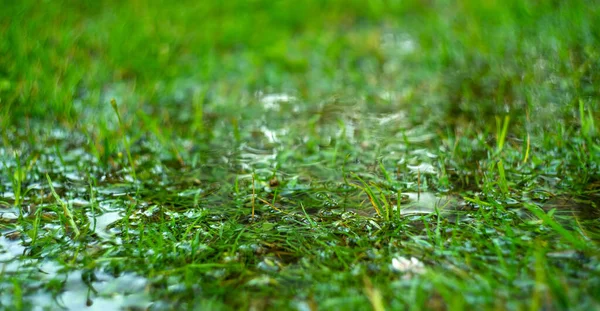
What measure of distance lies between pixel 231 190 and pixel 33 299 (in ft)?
3.17

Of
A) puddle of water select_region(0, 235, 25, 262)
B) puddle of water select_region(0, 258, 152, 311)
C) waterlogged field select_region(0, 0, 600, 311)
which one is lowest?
puddle of water select_region(0, 258, 152, 311)

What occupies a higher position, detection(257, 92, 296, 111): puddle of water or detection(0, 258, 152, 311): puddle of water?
detection(257, 92, 296, 111): puddle of water

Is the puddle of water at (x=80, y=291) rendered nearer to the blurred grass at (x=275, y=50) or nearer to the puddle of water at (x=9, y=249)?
the puddle of water at (x=9, y=249)

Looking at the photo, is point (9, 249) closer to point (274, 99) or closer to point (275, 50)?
point (274, 99)

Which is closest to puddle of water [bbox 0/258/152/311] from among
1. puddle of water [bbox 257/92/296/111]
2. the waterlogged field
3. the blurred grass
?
the waterlogged field

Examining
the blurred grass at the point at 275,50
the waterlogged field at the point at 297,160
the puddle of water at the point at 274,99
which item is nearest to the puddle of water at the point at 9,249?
the waterlogged field at the point at 297,160

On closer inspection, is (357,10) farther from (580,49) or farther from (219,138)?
(219,138)

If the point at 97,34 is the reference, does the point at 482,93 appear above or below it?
below

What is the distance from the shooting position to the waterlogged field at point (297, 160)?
5.68 ft

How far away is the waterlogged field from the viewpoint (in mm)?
1731

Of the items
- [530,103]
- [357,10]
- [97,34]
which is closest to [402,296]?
[530,103]

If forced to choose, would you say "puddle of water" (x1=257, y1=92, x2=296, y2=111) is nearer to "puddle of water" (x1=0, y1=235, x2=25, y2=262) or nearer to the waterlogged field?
the waterlogged field

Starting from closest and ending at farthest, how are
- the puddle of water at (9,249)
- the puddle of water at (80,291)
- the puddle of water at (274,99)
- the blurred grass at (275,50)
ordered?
the puddle of water at (80,291), the puddle of water at (9,249), the blurred grass at (275,50), the puddle of water at (274,99)

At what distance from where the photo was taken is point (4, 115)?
312cm
